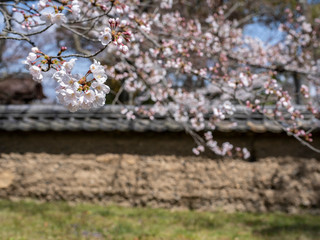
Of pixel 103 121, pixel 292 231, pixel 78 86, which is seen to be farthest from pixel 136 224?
pixel 78 86

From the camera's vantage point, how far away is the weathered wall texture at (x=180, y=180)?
20.3ft

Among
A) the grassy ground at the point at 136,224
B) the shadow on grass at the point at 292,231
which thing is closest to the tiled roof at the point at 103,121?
the grassy ground at the point at 136,224

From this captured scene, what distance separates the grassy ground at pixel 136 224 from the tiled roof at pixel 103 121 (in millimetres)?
1380

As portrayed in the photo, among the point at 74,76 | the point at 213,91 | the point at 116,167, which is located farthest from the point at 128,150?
the point at 74,76

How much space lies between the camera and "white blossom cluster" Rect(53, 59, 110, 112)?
1756 millimetres

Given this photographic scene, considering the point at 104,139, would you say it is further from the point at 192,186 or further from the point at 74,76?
the point at 74,76

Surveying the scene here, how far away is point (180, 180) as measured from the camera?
6211 mm

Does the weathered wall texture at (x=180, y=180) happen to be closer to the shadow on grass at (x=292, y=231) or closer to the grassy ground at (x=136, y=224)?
the grassy ground at (x=136, y=224)

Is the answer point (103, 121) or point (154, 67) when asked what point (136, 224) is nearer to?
point (103, 121)

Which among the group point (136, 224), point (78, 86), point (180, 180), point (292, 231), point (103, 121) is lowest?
point (136, 224)

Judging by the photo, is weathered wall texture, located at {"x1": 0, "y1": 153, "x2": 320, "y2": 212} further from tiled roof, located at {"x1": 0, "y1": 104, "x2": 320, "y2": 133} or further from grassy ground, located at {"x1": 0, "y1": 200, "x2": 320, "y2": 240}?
tiled roof, located at {"x1": 0, "y1": 104, "x2": 320, "y2": 133}

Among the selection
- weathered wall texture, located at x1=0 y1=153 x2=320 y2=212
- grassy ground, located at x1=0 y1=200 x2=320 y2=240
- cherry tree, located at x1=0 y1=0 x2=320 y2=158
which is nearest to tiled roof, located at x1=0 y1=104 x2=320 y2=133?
cherry tree, located at x1=0 y1=0 x2=320 y2=158

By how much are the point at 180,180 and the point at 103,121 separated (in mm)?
1712

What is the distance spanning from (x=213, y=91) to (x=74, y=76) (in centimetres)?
740
